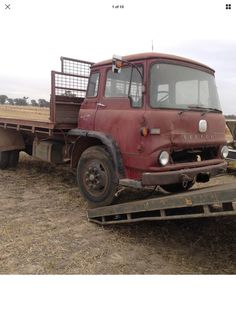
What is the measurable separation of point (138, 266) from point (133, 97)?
7.29 feet

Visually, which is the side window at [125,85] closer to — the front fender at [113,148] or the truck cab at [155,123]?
the truck cab at [155,123]

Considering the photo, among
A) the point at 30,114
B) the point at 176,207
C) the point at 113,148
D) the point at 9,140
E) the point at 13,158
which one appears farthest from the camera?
the point at 30,114

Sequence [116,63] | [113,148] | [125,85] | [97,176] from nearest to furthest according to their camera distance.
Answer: [116,63]
[113,148]
[125,85]
[97,176]

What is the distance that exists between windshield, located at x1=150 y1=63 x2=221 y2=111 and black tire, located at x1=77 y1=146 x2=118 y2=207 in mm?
1112

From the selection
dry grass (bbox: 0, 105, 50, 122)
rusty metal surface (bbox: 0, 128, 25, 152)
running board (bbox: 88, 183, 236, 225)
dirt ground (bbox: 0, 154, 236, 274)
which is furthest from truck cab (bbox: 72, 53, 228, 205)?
rusty metal surface (bbox: 0, 128, 25, 152)

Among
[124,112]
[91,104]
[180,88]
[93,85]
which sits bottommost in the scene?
[124,112]

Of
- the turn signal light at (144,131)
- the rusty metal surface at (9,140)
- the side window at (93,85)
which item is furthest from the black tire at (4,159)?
the turn signal light at (144,131)

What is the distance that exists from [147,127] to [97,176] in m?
1.19

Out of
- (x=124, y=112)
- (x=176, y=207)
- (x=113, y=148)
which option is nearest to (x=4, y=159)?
(x=113, y=148)

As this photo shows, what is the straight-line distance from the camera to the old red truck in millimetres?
4672

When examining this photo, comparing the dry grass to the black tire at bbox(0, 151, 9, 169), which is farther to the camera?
the black tire at bbox(0, 151, 9, 169)

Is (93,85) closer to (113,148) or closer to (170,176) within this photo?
(113,148)

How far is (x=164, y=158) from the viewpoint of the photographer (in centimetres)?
466

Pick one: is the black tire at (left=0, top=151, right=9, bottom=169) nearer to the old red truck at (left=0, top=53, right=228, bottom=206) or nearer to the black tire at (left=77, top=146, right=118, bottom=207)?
the old red truck at (left=0, top=53, right=228, bottom=206)
